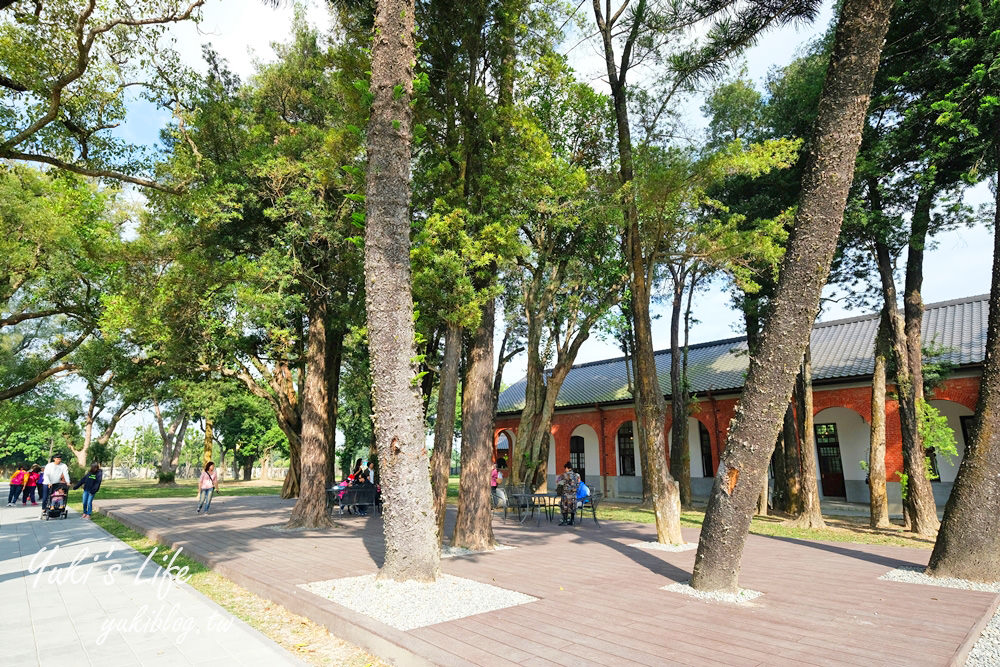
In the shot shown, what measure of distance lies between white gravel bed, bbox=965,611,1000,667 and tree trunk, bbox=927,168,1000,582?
140 centimetres

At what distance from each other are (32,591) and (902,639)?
8.96 metres

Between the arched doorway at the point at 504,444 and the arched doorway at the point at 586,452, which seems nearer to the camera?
the arched doorway at the point at 586,452

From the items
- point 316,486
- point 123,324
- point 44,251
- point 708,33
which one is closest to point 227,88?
point 123,324

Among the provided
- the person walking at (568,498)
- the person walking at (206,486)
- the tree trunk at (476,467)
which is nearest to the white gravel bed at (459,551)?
the tree trunk at (476,467)

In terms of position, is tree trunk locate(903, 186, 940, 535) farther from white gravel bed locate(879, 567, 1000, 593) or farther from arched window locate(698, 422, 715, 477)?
arched window locate(698, 422, 715, 477)

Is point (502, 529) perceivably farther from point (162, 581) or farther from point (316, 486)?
point (162, 581)

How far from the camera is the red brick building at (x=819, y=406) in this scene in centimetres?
1667

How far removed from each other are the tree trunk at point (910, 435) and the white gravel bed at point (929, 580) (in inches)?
219

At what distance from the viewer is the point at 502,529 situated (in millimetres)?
11938

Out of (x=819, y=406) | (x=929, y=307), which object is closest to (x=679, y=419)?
(x=819, y=406)

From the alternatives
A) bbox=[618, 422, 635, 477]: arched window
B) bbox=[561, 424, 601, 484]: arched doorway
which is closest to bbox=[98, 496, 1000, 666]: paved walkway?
bbox=[618, 422, 635, 477]: arched window

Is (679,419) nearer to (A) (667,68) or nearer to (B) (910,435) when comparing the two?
(B) (910,435)

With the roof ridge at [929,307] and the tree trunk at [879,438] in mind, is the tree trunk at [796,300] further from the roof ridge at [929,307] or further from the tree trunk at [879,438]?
the roof ridge at [929,307]

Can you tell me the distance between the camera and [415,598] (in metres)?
5.45
